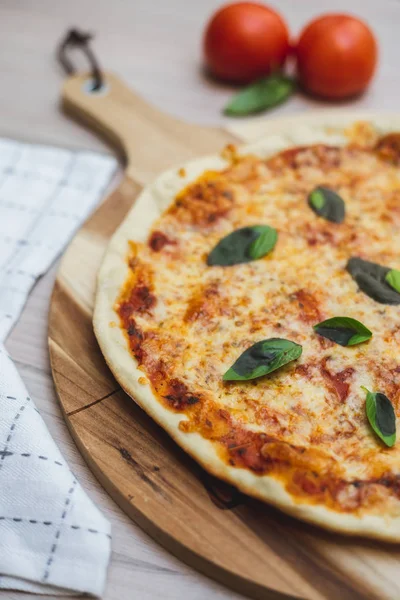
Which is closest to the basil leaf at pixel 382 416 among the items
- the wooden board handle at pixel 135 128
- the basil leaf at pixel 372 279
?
the basil leaf at pixel 372 279

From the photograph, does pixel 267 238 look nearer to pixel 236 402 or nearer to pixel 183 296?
pixel 183 296

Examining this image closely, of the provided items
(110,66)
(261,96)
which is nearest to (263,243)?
(261,96)

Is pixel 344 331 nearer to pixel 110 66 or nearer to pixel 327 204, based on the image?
pixel 327 204

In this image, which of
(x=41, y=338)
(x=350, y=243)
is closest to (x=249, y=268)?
(x=350, y=243)

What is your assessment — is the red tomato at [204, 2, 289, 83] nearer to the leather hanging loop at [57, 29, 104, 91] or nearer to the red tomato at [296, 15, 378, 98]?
the red tomato at [296, 15, 378, 98]

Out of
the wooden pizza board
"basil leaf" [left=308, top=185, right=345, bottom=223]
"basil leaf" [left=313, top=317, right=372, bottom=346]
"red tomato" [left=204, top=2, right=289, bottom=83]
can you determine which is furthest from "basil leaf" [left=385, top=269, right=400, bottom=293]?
"red tomato" [left=204, top=2, right=289, bottom=83]

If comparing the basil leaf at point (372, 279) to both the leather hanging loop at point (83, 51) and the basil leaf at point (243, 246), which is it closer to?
the basil leaf at point (243, 246)
